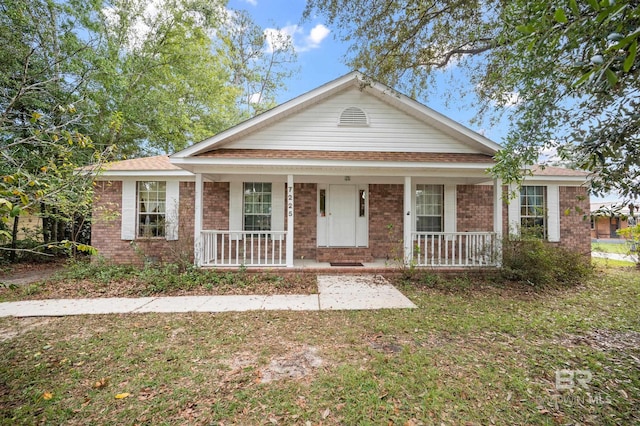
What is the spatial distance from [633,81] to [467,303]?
14.1ft

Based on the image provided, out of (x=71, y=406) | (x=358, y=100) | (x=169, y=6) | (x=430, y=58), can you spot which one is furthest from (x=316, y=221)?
(x=169, y=6)

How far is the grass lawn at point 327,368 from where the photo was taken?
255 cm

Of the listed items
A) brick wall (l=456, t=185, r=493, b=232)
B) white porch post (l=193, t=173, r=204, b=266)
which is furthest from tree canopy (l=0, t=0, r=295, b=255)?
brick wall (l=456, t=185, r=493, b=232)

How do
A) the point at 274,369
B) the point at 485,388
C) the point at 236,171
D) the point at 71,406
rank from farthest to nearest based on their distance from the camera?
the point at 236,171 → the point at 274,369 → the point at 485,388 → the point at 71,406

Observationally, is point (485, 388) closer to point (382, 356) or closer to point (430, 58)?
point (382, 356)

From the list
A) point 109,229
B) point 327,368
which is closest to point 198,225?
point 109,229

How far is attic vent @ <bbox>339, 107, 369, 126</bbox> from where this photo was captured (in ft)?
26.7

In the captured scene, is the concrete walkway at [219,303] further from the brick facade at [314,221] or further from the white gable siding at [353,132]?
the white gable siding at [353,132]

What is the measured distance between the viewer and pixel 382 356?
3.45m

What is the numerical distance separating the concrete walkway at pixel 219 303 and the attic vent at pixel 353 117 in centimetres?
480

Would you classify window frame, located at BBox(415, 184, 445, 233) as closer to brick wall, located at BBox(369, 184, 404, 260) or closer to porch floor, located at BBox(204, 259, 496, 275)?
brick wall, located at BBox(369, 184, 404, 260)

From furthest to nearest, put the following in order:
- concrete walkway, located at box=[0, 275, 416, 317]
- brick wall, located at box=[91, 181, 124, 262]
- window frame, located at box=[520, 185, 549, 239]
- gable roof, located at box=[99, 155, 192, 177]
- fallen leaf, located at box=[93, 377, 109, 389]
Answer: window frame, located at box=[520, 185, 549, 239] → brick wall, located at box=[91, 181, 124, 262] → gable roof, located at box=[99, 155, 192, 177] → concrete walkway, located at box=[0, 275, 416, 317] → fallen leaf, located at box=[93, 377, 109, 389]

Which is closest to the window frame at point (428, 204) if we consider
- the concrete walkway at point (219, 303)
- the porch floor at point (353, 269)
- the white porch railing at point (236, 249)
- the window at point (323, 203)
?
the porch floor at point (353, 269)

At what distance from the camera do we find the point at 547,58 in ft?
11.2
